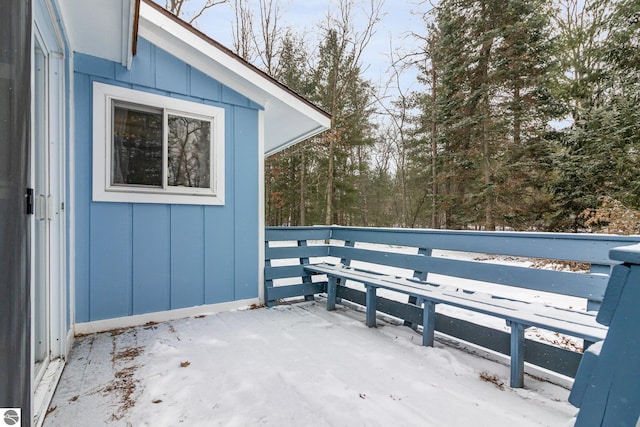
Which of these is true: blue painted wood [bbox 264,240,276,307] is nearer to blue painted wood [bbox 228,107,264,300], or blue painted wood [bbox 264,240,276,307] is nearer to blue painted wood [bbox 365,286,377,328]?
blue painted wood [bbox 228,107,264,300]

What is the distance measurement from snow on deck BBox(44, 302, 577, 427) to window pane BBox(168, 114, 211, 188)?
1491 mm

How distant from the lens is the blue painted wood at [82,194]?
2.80 meters

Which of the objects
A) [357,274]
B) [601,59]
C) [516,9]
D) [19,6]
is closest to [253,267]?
[357,274]

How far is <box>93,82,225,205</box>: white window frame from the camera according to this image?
2.89 m

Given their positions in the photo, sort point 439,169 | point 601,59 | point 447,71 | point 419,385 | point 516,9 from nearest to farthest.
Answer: point 419,385 → point 601,59 → point 516,9 → point 447,71 → point 439,169

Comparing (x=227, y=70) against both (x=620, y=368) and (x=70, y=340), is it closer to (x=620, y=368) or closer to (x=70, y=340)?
(x=70, y=340)

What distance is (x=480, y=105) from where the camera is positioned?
9.83 metres

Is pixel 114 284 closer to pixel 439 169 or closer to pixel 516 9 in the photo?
pixel 439 169

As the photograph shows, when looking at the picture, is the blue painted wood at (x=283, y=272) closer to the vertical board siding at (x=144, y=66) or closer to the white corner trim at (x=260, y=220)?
the white corner trim at (x=260, y=220)

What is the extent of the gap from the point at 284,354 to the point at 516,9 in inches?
435

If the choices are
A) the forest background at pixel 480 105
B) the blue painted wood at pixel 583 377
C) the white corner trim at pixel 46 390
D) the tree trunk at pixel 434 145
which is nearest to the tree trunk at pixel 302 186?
the forest background at pixel 480 105

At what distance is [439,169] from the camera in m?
11.3

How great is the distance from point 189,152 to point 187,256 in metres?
1.08

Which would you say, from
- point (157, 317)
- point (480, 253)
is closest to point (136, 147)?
point (157, 317)
